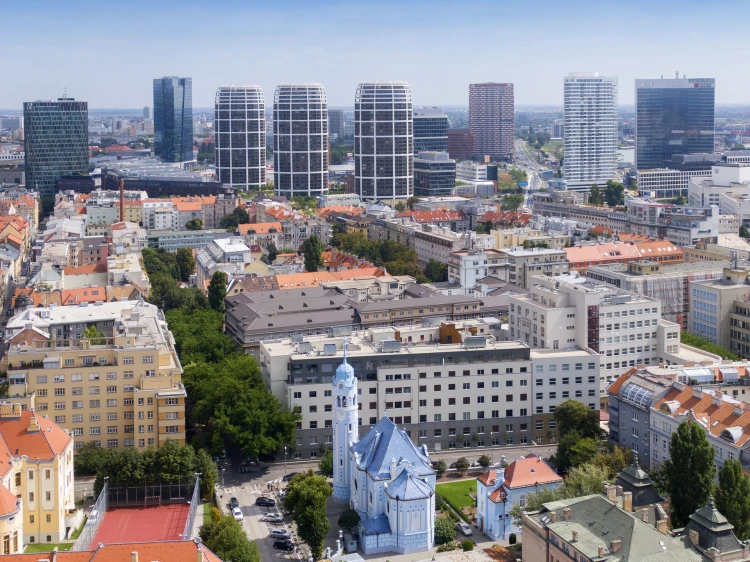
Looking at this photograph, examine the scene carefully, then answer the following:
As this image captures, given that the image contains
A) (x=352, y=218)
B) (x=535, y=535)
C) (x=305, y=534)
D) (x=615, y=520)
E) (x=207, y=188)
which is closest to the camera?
(x=615, y=520)

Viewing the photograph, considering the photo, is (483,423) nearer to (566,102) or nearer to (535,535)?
(535,535)

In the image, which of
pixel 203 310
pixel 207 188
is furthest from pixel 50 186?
pixel 203 310

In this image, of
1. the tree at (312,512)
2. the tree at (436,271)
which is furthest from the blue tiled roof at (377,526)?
the tree at (436,271)

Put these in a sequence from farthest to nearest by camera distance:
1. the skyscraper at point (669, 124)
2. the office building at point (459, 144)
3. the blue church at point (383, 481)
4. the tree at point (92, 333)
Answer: the office building at point (459, 144), the skyscraper at point (669, 124), the tree at point (92, 333), the blue church at point (383, 481)

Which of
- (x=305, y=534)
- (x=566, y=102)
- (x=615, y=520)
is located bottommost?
(x=305, y=534)

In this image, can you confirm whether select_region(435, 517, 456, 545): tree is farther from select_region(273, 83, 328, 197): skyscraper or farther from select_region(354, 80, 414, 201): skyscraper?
select_region(273, 83, 328, 197): skyscraper

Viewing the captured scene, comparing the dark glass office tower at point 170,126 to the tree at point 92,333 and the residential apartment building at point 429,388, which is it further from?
the residential apartment building at point 429,388

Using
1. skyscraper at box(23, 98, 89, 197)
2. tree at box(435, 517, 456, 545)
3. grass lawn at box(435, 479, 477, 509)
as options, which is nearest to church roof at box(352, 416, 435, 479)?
tree at box(435, 517, 456, 545)
